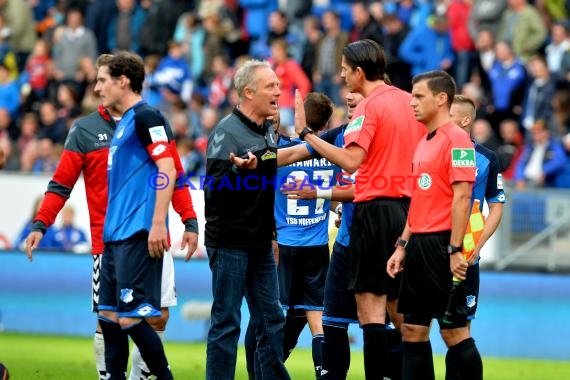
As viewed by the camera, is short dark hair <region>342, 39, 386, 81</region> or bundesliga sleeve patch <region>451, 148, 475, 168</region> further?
short dark hair <region>342, 39, 386, 81</region>

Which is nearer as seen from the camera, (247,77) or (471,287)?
(247,77)

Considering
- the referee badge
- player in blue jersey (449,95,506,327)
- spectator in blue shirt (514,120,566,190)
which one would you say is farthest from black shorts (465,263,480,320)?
spectator in blue shirt (514,120,566,190)

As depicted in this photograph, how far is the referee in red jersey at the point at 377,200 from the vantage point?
10.2 metres

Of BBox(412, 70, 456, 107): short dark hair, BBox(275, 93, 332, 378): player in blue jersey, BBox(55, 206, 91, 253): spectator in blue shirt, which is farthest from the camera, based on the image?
BBox(55, 206, 91, 253): spectator in blue shirt

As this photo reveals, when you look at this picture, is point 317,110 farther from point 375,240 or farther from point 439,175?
point 439,175

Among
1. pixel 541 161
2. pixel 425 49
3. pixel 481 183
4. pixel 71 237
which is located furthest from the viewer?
pixel 425 49

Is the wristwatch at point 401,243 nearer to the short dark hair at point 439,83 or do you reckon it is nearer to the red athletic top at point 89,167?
the short dark hair at point 439,83

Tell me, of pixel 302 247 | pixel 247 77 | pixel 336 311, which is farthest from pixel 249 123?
pixel 302 247

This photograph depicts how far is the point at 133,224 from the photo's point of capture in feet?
31.8

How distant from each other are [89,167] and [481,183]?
3384 mm

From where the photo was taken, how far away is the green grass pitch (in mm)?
13586

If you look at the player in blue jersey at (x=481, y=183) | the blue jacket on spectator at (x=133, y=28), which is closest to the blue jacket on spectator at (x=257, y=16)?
the blue jacket on spectator at (x=133, y=28)

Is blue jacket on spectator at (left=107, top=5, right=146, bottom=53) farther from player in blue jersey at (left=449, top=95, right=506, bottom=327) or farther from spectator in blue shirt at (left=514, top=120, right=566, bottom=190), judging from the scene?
player in blue jersey at (left=449, top=95, right=506, bottom=327)

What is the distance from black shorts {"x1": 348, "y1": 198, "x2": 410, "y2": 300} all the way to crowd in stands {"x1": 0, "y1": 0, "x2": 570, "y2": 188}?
23.3 feet
